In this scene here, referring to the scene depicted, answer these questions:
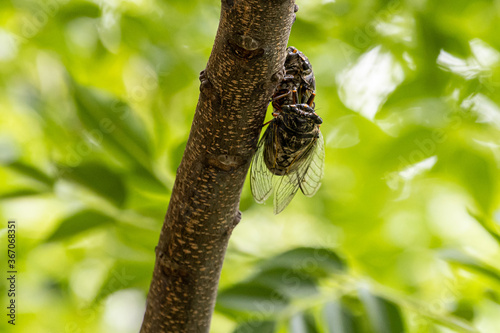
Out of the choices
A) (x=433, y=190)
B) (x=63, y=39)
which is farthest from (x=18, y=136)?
(x=433, y=190)

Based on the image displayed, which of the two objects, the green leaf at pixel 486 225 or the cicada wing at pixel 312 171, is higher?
the cicada wing at pixel 312 171

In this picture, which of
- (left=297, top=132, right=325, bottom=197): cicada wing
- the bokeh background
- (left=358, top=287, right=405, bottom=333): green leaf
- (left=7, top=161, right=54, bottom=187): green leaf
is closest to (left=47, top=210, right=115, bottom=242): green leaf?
the bokeh background

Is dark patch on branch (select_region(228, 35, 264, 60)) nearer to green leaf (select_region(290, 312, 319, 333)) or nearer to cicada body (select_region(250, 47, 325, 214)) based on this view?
cicada body (select_region(250, 47, 325, 214))

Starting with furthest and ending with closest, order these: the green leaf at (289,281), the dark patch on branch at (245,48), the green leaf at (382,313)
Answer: the green leaf at (289,281) < the green leaf at (382,313) < the dark patch on branch at (245,48)

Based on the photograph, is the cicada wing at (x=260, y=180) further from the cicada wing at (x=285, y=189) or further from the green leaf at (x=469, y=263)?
the green leaf at (x=469, y=263)

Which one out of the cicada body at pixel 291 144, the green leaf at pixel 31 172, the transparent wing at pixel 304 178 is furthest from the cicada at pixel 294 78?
the green leaf at pixel 31 172

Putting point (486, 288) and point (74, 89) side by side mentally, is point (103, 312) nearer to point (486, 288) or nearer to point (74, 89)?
point (74, 89)
